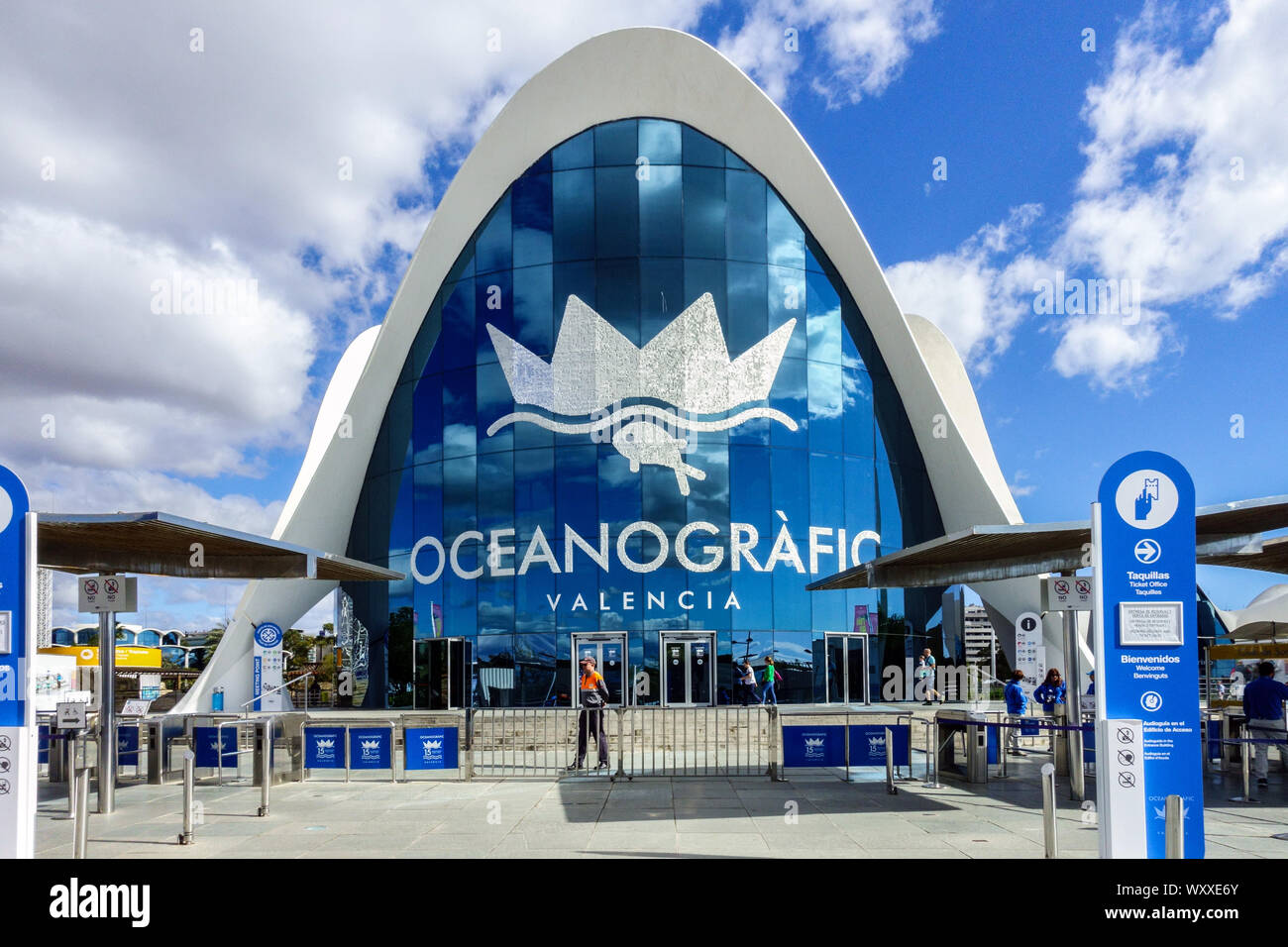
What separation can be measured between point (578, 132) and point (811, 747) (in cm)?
2220

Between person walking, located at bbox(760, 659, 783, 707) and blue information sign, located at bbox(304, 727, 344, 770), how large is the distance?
1394cm

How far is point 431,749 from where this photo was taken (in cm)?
1566

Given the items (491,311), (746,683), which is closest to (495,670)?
(746,683)

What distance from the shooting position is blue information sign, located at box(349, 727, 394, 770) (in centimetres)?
1562

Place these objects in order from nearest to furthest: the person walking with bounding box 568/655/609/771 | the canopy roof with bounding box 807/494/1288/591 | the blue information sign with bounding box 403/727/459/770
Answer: the canopy roof with bounding box 807/494/1288/591, the blue information sign with bounding box 403/727/459/770, the person walking with bounding box 568/655/609/771

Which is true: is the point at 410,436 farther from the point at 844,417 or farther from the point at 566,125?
the point at 844,417

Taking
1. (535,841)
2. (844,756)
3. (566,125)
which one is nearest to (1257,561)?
(844,756)

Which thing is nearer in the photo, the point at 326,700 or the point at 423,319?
the point at 423,319

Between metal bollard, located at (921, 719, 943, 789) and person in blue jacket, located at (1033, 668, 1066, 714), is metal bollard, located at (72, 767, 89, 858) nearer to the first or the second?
metal bollard, located at (921, 719, 943, 789)

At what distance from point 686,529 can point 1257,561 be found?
14662mm

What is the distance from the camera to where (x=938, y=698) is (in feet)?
96.6

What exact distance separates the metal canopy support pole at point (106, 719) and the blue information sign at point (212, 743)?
185 cm

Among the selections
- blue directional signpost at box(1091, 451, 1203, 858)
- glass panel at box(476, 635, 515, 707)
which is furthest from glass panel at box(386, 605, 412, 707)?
blue directional signpost at box(1091, 451, 1203, 858)

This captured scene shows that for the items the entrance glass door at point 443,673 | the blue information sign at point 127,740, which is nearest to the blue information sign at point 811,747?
the blue information sign at point 127,740
